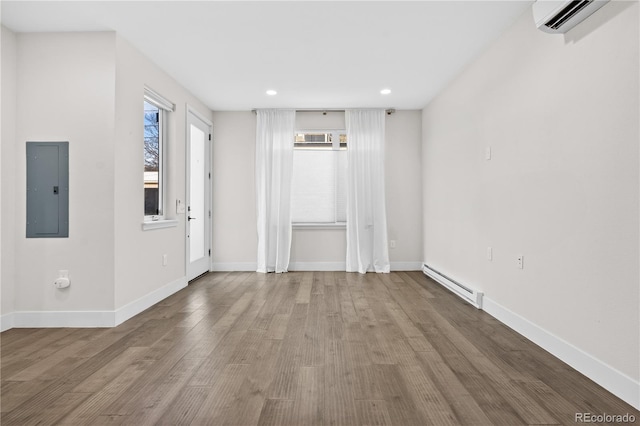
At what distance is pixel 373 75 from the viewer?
4.08 meters

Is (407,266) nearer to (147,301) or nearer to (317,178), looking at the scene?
(317,178)

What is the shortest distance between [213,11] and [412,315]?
3163 millimetres

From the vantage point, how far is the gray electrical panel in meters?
3.04

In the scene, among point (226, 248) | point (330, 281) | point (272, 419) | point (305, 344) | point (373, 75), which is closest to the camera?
point (272, 419)

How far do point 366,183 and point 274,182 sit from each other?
4.81 feet

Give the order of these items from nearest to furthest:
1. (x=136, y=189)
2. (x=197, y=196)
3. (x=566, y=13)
A: (x=566, y=13) < (x=136, y=189) < (x=197, y=196)

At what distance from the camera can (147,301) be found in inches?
140

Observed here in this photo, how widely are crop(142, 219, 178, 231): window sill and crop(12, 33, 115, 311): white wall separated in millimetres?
516

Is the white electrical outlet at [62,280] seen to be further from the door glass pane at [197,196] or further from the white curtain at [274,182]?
the white curtain at [274,182]

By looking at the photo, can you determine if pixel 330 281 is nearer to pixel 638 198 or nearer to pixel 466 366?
pixel 466 366

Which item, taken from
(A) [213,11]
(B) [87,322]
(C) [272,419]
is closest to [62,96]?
(A) [213,11]

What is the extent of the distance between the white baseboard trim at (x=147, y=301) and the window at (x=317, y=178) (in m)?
2.11

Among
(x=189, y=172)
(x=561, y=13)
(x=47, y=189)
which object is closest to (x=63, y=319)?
(x=47, y=189)

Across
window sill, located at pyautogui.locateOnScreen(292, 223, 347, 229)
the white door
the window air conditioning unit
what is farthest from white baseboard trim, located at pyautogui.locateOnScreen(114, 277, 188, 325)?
the window air conditioning unit
